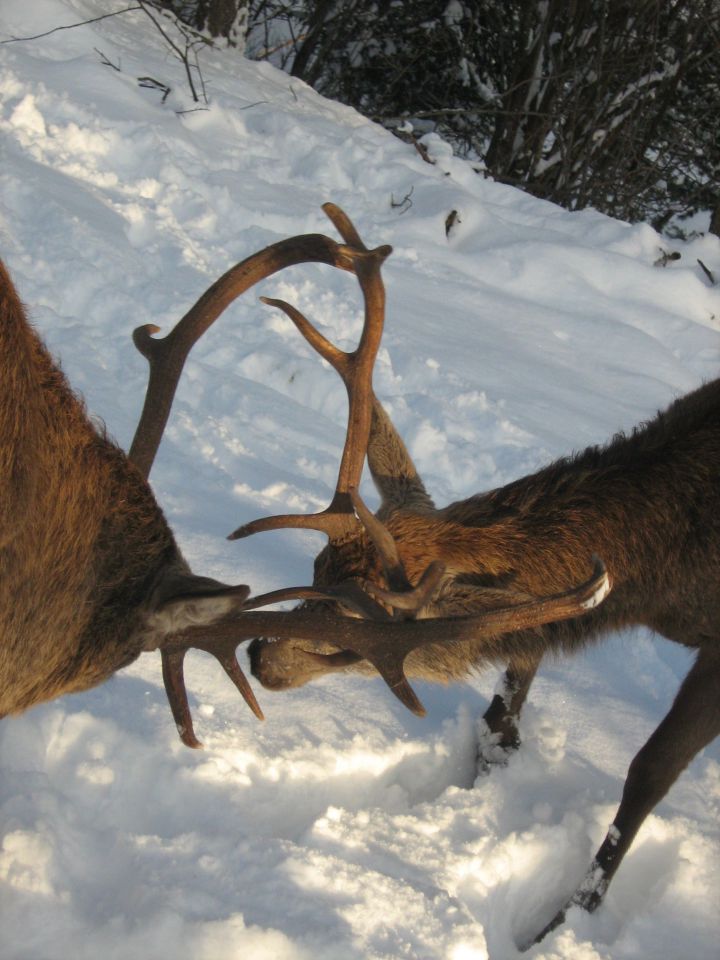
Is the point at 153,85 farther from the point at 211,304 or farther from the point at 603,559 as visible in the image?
the point at 603,559

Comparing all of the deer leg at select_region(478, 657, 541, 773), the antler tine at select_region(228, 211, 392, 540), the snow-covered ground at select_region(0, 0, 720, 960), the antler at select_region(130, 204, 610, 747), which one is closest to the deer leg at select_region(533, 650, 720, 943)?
the snow-covered ground at select_region(0, 0, 720, 960)

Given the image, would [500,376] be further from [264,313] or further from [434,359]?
[264,313]

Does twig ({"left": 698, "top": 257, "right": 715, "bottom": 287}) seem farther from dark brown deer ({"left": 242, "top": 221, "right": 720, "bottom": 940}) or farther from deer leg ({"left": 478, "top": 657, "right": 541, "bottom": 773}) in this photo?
deer leg ({"left": 478, "top": 657, "right": 541, "bottom": 773})

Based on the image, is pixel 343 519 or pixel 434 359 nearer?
pixel 343 519

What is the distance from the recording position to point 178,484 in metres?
4.67

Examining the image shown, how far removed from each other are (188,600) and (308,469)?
106 inches

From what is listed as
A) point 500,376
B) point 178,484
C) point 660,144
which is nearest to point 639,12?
point 660,144

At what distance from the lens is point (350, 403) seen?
322cm

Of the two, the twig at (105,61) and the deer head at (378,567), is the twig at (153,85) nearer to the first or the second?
the twig at (105,61)

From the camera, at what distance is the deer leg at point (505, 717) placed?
3.76 meters

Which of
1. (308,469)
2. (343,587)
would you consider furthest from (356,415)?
(308,469)

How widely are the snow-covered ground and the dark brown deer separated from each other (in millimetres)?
311

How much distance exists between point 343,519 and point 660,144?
12135 mm

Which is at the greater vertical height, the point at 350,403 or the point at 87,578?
the point at 350,403
